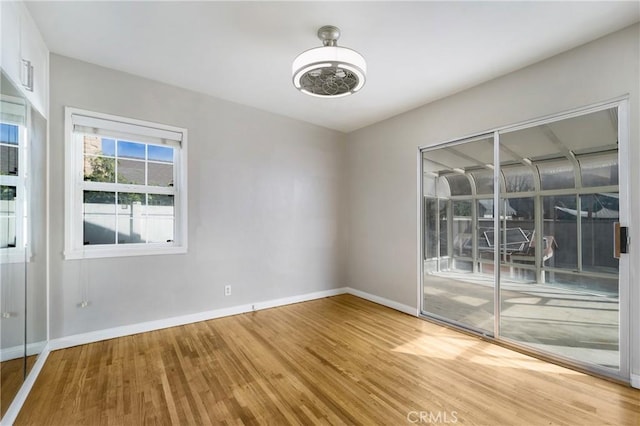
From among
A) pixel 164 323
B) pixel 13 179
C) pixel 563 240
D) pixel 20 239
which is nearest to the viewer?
pixel 13 179

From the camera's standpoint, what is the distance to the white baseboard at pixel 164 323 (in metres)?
2.77

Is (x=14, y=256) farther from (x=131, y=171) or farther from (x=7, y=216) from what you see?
(x=131, y=171)

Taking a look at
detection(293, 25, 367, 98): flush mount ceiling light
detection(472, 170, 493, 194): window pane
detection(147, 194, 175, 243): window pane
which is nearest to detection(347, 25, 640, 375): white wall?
detection(472, 170, 493, 194): window pane

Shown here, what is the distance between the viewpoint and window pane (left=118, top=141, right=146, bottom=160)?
314cm

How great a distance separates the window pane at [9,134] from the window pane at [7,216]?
0.30 meters

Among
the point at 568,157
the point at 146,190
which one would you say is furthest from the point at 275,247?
the point at 568,157

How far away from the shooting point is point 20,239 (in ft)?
6.80

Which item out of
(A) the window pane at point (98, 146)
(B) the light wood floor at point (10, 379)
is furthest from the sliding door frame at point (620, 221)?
(A) the window pane at point (98, 146)

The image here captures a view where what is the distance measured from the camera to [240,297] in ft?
12.5

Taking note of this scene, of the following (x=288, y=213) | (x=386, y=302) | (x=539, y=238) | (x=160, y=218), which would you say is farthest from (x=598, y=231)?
(x=160, y=218)

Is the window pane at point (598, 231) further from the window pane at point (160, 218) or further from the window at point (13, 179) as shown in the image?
the window at point (13, 179)

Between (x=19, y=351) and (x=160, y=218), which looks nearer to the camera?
(x=19, y=351)

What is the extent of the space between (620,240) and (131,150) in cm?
465

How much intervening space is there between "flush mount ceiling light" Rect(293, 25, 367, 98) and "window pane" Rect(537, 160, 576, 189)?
1927 mm
